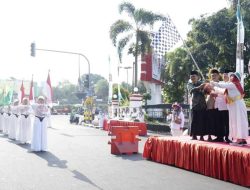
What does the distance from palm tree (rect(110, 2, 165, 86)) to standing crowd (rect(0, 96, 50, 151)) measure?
12.8 meters

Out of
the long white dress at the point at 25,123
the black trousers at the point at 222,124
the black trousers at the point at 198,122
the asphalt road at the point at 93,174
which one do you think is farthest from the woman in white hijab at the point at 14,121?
the black trousers at the point at 222,124

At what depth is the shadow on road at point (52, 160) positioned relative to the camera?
1023 cm

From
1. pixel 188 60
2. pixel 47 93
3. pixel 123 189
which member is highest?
pixel 188 60

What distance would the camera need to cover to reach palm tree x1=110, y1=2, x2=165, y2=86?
3102 centimetres

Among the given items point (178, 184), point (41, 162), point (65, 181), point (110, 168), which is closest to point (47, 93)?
point (41, 162)

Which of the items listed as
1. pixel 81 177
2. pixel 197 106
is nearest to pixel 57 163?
pixel 81 177

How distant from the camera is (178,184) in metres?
7.83

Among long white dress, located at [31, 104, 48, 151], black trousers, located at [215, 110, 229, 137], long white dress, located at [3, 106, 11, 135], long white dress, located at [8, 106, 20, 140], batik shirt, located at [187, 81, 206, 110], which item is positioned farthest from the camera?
long white dress, located at [3, 106, 11, 135]

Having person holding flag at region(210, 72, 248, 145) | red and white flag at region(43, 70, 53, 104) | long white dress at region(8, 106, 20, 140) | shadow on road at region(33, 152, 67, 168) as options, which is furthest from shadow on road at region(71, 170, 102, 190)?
long white dress at region(8, 106, 20, 140)

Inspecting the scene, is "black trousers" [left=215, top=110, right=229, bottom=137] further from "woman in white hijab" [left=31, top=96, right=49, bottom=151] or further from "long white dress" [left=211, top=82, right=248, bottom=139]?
"woman in white hijab" [left=31, top=96, right=49, bottom=151]

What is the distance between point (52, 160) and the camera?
1120 cm

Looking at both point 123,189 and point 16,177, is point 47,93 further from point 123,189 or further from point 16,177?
point 123,189

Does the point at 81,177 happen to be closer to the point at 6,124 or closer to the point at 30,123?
the point at 30,123

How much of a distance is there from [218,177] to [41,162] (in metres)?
4.93
